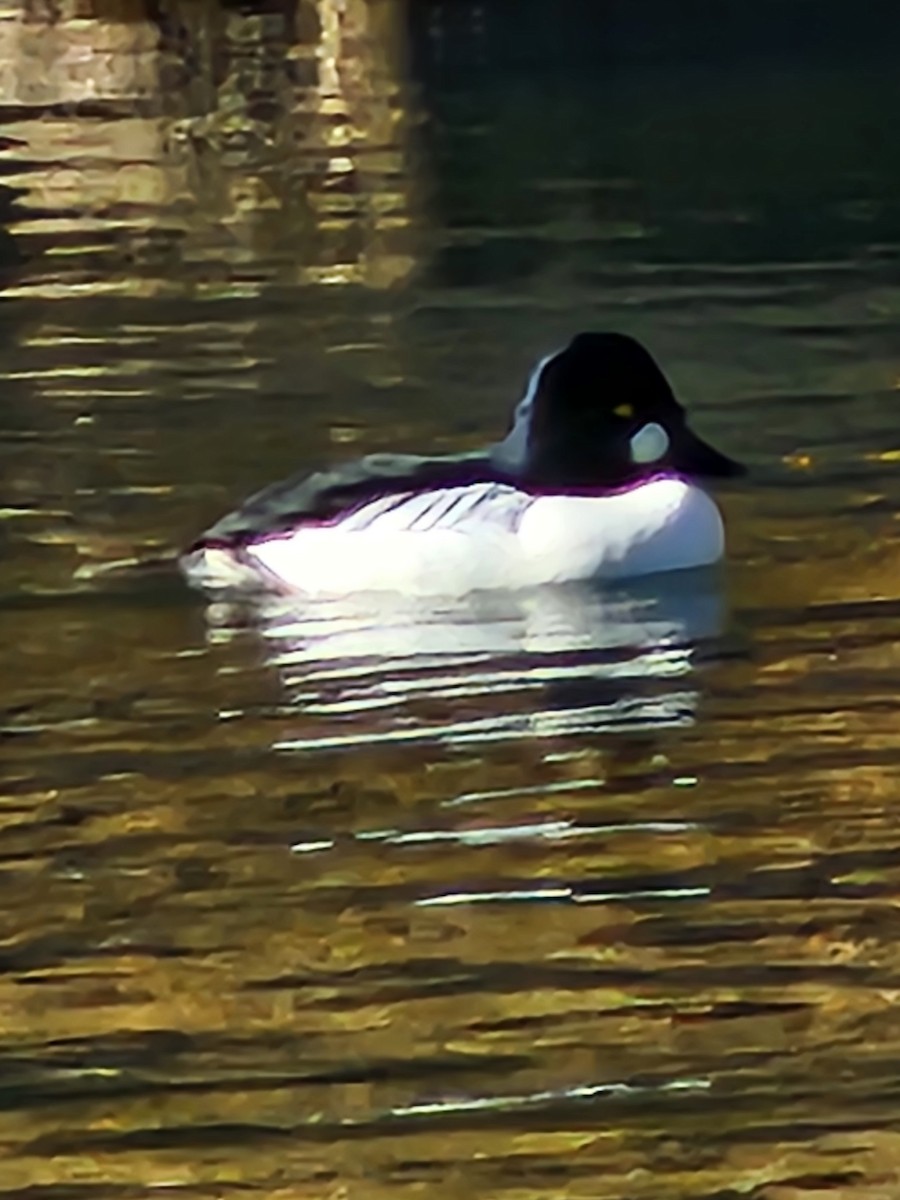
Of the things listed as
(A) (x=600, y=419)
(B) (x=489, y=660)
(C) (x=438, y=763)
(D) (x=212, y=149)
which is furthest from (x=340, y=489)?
(D) (x=212, y=149)

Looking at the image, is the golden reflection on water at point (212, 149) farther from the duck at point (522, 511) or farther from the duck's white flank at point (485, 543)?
the duck's white flank at point (485, 543)

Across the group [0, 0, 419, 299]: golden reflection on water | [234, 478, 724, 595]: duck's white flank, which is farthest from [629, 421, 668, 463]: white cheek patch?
[0, 0, 419, 299]: golden reflection on water

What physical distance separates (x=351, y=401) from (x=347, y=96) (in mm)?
13359

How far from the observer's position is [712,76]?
27438mm

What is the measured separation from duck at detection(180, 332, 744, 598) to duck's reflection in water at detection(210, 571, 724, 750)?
0.28 feet

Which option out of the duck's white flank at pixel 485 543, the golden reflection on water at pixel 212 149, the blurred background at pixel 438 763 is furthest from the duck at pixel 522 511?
the golden reflection on water at pixel 212 149

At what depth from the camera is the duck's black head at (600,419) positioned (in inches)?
411

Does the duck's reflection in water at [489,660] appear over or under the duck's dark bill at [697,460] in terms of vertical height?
under

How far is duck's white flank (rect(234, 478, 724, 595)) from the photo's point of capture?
1012 cm

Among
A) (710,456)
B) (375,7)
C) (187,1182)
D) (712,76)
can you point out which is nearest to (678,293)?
(710,456)

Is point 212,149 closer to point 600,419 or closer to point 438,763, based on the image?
point 600,419

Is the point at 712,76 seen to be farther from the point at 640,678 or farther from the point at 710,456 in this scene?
the point at 640,678

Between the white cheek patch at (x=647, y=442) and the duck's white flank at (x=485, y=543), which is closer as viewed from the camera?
the duck's white flank at (x=485, y=543)

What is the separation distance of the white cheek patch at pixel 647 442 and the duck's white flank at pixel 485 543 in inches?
9.0
